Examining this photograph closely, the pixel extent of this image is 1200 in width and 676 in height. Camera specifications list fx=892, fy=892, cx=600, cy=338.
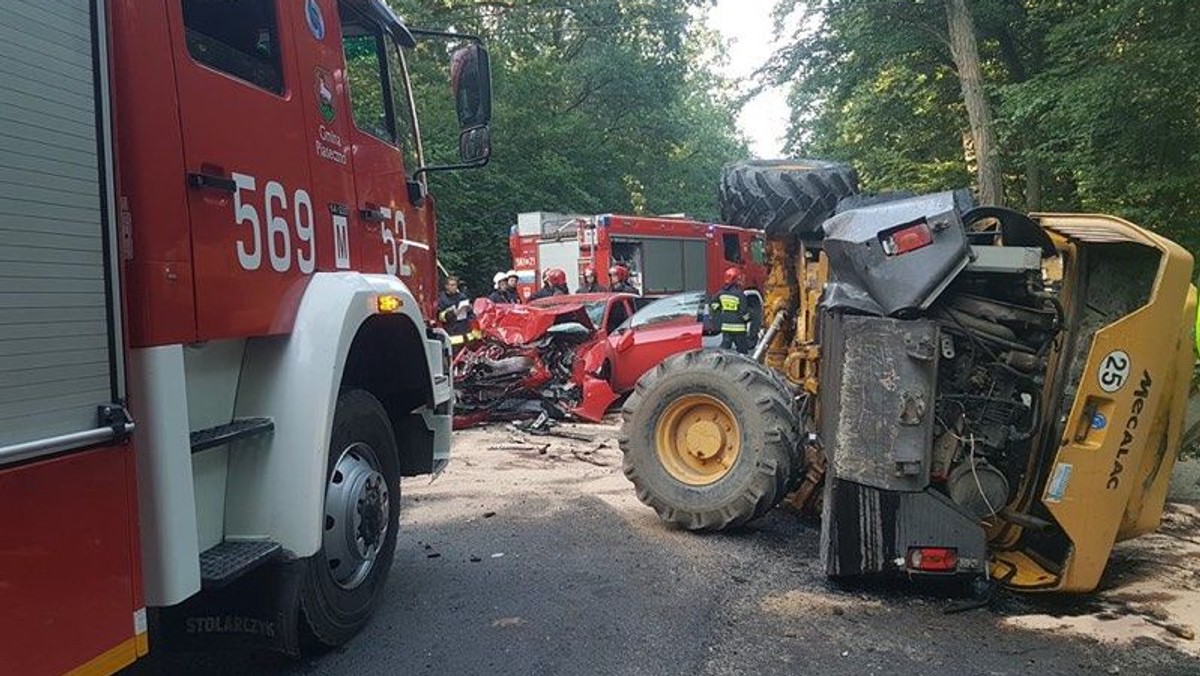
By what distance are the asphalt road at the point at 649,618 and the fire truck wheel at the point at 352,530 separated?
0.60 feet

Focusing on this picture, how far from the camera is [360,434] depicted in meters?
3.86

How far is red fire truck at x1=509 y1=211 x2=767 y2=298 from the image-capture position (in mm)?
17656

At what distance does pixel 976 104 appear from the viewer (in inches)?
480

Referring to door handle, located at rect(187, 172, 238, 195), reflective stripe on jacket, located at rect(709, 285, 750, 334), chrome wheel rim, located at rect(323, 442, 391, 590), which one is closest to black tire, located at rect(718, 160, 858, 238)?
chrome wheel rim, located at rect(323, 442, 391, 590)

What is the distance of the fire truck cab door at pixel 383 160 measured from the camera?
13.3 ft

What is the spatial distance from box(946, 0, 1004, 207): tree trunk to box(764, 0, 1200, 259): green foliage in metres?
0.26

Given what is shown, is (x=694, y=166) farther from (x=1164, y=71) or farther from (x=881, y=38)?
(x=1164, y=71)

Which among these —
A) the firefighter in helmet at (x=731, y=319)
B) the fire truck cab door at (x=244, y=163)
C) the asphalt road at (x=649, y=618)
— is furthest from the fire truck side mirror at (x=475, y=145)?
the firefighter in helmet at (x=731, y=319)

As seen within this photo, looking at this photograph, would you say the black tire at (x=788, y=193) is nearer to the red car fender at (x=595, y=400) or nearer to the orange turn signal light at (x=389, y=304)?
the orange turn signal light at (x=389, y=304)

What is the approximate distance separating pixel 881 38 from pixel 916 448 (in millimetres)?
11770

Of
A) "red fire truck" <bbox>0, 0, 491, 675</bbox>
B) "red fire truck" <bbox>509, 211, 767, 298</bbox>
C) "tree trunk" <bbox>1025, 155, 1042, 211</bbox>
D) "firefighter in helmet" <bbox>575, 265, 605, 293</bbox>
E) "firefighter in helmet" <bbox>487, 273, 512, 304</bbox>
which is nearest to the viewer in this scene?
"red fire truck" <bbox>0, 0, 491, 675</bbox>

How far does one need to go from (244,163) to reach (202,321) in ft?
2.06

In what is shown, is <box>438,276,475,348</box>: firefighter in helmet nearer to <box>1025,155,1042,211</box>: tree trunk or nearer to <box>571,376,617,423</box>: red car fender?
<box>571,376,617,423</box>: red car fender

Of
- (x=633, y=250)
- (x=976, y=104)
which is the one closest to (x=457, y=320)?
(x=976, y=104)
